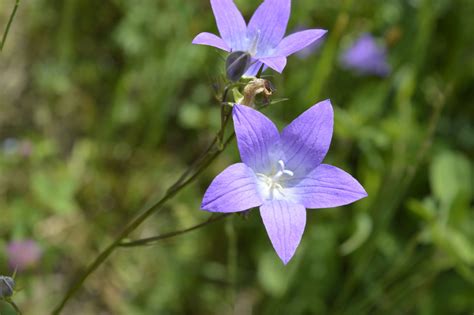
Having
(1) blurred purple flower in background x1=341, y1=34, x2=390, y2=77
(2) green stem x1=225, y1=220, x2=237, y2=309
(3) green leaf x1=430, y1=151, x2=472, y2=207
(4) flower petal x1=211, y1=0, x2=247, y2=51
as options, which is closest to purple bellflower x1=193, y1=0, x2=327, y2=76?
(4) flower petal x1=211, y1=0, x2=247, y2=51

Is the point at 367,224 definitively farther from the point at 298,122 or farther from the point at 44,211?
the point at 44,211

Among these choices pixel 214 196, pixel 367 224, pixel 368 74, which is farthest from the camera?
pixel 368 74

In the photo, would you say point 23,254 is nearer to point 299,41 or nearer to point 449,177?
point 299,41

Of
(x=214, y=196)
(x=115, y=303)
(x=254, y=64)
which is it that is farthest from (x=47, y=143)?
(x=214, y=196)

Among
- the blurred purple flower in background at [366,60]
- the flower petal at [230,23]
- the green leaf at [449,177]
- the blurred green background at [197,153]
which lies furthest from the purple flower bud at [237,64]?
the blurred purple flower in background at [366,60]

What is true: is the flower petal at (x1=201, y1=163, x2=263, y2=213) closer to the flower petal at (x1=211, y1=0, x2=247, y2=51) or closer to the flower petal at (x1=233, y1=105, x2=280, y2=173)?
the flower petal at (x1=233, y1=105, x2=280, y2=173)

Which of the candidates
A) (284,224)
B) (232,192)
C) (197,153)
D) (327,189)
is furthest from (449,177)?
(232,192)
